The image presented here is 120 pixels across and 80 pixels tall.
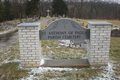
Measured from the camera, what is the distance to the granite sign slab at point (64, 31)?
439cm

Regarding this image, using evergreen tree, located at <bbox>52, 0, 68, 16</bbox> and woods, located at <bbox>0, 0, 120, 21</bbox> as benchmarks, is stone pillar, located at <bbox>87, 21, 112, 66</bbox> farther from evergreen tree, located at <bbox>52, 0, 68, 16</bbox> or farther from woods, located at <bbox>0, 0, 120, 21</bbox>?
evergreen tree, located at <bbox>52, 0, 68, 16</bbox>

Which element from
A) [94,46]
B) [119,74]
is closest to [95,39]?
[94,46]

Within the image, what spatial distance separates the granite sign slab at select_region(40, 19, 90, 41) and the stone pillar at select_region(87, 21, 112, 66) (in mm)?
275

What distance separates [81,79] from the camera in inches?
140

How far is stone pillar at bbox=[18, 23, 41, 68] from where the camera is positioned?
4.21 m

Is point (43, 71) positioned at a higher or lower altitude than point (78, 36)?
lower

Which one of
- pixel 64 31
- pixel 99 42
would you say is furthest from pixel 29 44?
pixel 99 42

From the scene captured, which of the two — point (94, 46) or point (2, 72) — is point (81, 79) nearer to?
point (94, 46)

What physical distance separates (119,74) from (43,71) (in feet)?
8.21

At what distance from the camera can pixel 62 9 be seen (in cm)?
4144

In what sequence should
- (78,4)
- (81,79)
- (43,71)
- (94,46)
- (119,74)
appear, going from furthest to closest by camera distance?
(78,4), (94,46), (43,71), (119,74), (81,79)

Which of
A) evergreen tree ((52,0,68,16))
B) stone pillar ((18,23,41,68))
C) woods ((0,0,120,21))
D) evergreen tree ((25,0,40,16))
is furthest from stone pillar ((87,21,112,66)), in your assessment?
evergreen tree ((52,0,68,16))

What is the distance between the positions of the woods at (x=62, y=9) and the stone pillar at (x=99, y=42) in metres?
27.8

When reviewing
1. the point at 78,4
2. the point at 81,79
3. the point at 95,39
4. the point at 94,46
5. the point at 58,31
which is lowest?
the point at 81,79
